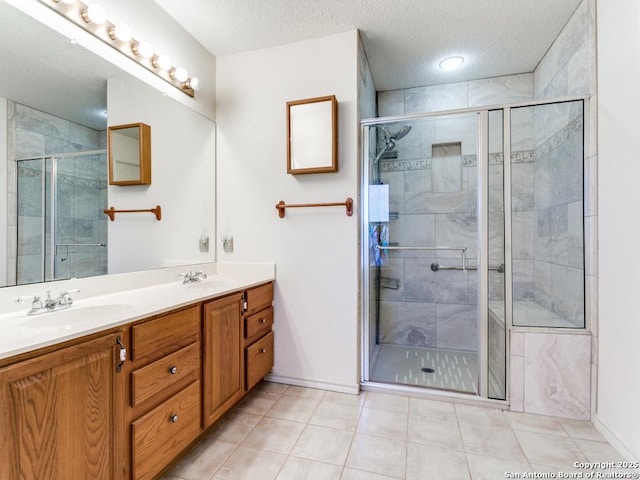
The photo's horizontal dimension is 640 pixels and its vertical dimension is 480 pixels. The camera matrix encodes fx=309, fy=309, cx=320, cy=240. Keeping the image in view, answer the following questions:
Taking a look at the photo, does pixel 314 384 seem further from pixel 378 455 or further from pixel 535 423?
pixel 535 423

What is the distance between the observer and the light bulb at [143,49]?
180 centimetres

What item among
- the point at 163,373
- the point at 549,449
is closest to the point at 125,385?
the point at 163,373

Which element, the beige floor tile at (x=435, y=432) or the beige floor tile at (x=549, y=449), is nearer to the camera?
the beige floor tile at (x=549, y=449)

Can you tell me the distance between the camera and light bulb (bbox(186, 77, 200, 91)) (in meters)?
2.15

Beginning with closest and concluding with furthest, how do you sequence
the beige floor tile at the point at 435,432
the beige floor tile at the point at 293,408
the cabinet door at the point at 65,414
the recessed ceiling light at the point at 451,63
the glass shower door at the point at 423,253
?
the cabinet door at the point at 65,414
the beige floor tile at the point at 435,432
the beige floor tile at the point at 293,408
the glass shower door at the point at 423,253
the recessed ceiling light at the point at 451,63

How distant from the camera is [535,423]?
1783 mm

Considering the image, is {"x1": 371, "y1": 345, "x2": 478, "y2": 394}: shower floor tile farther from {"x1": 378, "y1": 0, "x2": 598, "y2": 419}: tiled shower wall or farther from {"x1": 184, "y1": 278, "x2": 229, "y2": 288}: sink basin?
{"x1": 184, "y1": 278, "x2": 229, "y2": 288}: sink basin

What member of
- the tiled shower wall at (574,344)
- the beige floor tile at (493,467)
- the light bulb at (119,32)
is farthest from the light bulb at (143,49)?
the beige floor tile at (493,467)

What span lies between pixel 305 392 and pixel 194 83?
2.29 meters

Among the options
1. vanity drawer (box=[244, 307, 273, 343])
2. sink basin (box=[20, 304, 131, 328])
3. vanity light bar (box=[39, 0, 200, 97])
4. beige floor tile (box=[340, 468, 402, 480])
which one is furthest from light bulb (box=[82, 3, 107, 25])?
beige floor tile (box=[340, 468, 402, 480])

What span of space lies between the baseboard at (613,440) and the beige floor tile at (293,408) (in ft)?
5.15

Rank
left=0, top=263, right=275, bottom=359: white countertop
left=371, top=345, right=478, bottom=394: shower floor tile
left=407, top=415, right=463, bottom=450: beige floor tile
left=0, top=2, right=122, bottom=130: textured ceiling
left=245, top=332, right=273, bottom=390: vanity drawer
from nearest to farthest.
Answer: left=0, top=263, right=275, bottom=359: white countertop
left=0, top=2, right=122, bottom=130: textured ceiling
left=407, top=415, right=463, bottom=450: beige floor tile
left=245, top=332, right=273, bottom=390: vanity drawer
left=371, top=345, right=478, bottom=394: shower floor tile

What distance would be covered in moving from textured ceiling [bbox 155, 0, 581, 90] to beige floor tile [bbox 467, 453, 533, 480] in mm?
2530

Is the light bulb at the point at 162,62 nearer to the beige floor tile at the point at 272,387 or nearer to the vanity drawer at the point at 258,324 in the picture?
the vanity drawer at the point at 258,324
